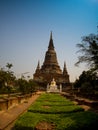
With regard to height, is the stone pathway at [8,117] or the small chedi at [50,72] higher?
the small chedi at [50,72]

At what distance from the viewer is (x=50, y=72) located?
100375 mm

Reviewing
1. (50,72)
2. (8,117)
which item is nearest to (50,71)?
(50,72)

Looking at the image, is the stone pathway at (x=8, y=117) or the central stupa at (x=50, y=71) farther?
the central stupa at (x=50, y=71)

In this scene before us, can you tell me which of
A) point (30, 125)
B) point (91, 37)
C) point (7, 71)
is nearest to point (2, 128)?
point (30, 125)

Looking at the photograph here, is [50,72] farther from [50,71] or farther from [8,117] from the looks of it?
[8,117]

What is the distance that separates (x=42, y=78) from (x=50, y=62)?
9.60 meters

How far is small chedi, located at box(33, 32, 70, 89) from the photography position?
100438 mm

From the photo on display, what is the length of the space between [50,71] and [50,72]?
53cm

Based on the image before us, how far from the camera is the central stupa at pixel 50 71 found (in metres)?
101

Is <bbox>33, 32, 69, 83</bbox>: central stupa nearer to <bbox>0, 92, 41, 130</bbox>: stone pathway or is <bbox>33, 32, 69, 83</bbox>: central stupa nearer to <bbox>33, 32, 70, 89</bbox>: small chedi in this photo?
<bbox>33, 32, 70, 89</bbox>: small chedi

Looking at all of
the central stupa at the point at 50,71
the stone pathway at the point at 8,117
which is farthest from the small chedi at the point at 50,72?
the stone pathway at the point at 8,117

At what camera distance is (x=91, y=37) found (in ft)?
73.7

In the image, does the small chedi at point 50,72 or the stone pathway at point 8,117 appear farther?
the small chedi at point 50,72

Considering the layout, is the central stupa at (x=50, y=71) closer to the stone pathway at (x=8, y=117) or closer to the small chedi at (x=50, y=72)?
the small chedi at (x=50, y=72)
